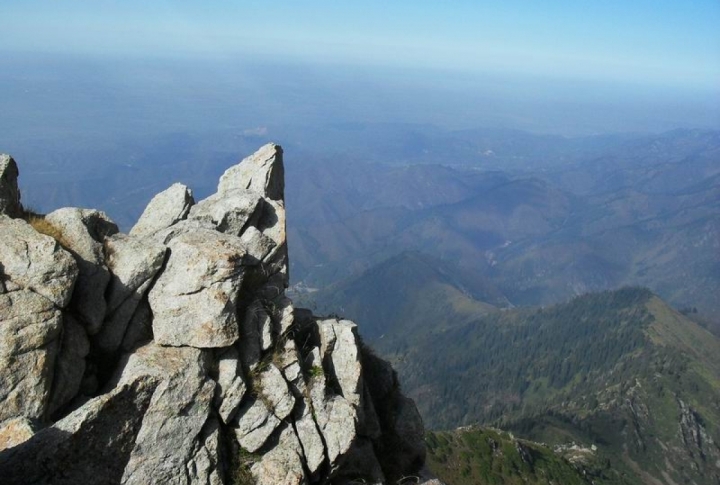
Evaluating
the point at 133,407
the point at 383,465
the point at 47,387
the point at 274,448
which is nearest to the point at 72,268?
the point at 47,387

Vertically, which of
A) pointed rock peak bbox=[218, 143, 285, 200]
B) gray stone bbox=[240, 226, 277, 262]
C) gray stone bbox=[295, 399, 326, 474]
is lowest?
gray stone bbox=[295, 399, 326, 474]

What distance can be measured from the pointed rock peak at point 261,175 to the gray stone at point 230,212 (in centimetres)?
401

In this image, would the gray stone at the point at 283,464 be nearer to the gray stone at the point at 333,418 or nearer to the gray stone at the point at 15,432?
the gray stone at the point at 333,418

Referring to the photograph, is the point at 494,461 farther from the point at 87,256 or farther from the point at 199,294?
the point at 87,256

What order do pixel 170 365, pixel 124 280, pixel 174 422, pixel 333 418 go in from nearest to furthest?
pixel 174 422 < pixel 170 365 < pixel 124 280 < pixel 333 418

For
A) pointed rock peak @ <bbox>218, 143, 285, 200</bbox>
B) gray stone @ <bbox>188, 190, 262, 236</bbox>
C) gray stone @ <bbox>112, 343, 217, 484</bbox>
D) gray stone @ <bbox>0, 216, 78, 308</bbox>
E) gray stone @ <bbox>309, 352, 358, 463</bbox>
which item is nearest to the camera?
gray stone @ <bbox>112, 343, 217, 484</bbox>

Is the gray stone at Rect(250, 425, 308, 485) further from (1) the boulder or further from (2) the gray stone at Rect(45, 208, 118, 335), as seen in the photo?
(2) the gray stone at Rect(45, 208, 118, 335)

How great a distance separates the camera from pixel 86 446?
384 inches

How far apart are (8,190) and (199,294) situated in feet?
26.1

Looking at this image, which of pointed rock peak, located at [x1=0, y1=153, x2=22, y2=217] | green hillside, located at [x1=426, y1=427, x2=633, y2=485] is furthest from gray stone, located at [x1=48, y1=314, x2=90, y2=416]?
green hillside, located at [x1=426, y1=427, x2=633, y2=485]

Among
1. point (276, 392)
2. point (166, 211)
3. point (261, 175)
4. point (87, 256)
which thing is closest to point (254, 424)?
point (276, 392)

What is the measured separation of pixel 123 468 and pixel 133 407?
1326 millimetres

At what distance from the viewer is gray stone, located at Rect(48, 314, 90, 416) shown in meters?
13.1

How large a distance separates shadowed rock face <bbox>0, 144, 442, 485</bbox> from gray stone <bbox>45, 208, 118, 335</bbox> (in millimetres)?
43
